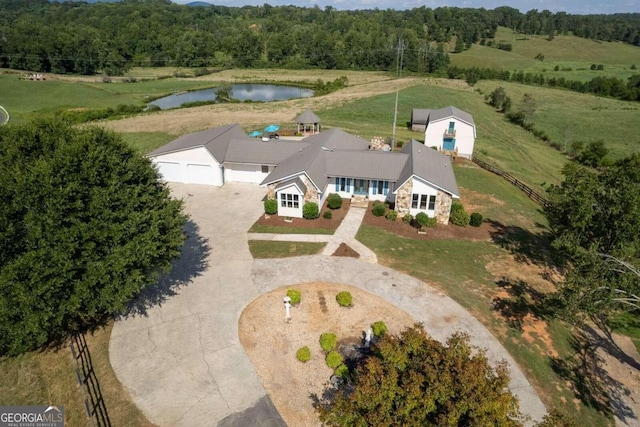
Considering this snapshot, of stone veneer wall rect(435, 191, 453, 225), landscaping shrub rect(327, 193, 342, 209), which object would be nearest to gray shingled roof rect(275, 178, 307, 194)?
landscaping shrub rect(327, 193, 342, 209)

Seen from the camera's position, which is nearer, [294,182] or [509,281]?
[509,281]

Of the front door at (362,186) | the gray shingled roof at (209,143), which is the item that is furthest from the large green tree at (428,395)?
the gray shingled roof at (209,143)

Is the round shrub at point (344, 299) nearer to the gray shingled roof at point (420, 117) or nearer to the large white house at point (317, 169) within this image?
the large white house at point (317, 169)

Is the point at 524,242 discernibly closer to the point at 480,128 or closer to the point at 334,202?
the point at 334,202

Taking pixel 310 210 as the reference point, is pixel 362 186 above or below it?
above

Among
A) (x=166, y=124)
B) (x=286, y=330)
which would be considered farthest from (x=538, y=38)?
(x=286, y=330)

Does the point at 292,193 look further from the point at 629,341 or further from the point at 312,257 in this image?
the point at 629,341

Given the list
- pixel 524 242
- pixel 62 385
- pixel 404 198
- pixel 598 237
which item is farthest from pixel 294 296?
pixel 524 242
